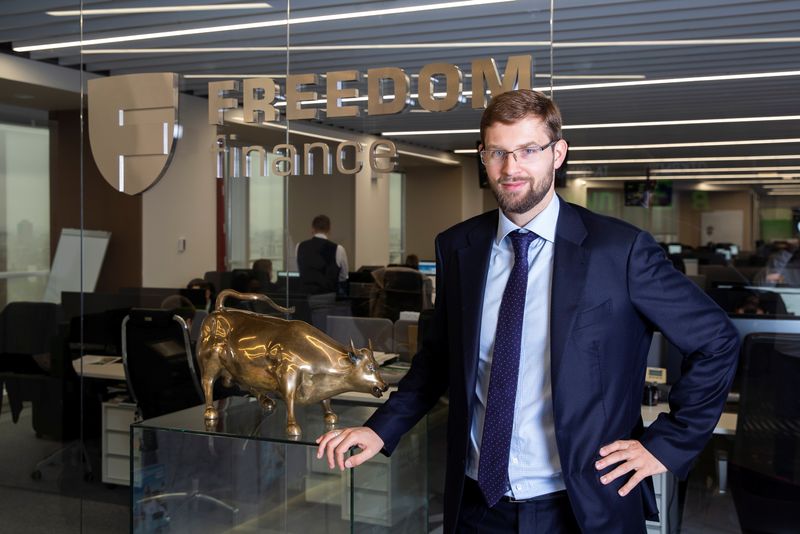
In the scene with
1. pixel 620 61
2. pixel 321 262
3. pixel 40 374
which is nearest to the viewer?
pixel 620 61

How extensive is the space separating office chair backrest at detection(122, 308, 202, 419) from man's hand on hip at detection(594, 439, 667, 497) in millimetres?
3331

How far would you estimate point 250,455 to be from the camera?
297 cm

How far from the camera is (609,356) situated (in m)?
1.78

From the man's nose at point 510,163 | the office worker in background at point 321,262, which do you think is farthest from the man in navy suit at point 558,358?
the office worker in background at point 321,262

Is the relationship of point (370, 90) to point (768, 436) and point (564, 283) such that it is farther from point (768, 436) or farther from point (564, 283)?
point (564, 283)

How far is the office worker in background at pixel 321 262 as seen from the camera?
423cm

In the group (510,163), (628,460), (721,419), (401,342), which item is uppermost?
(510,163)

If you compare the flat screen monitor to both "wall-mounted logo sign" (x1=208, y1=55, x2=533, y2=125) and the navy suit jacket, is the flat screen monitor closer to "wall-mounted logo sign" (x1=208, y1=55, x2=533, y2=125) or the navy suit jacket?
"wall-mounted logo sign" (x1=208, y1=55, x2=533, y2=125)

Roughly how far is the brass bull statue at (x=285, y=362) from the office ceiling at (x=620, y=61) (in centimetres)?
128

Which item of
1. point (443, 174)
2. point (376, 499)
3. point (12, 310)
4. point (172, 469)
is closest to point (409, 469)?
point (376, 499)

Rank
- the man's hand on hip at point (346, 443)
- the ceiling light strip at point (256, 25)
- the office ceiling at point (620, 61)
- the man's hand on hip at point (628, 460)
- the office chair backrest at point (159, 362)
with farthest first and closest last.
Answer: the office chair backrest at point (159, 362)
the ceiling light strip at point (256, 25)
the office ceiling at point (620, 61)
the man's hand on hip at point (346, 443)
the man's hand on hip at point (628, 460)

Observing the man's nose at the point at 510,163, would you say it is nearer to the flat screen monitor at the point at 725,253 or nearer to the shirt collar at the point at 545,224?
the shirt collar at the point at 545,224

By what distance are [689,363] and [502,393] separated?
0.36 meters

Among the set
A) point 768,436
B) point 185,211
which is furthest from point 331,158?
point 768,436
